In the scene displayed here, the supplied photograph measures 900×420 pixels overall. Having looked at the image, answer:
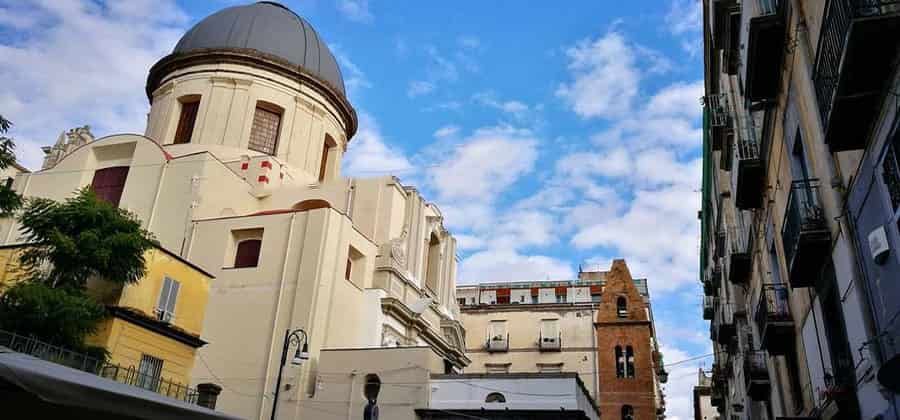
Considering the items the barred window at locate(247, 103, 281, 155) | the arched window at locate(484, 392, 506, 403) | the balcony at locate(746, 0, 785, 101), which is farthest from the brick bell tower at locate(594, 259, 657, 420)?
the balcony at locate(746, 0, 785, 101)

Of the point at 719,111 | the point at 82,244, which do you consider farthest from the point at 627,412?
the point at 82,244

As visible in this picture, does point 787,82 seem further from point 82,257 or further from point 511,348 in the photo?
point 511,348

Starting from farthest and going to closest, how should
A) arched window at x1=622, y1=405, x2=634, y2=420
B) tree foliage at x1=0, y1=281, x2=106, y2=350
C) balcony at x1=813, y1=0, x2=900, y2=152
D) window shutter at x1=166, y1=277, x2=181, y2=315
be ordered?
arched window at x1=622, y1=405, x2=634, y2=420, window shutter at x1=166, y1=277, x2=181, y2=315, tree foliage at x1=0, y1=281, x2=106, y2=350, balcony at x1=813, y1=0, x2=900, y2=152

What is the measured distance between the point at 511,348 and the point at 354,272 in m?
21.3

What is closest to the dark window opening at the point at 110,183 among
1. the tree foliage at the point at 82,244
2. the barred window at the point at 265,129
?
the barred window at the point at 265,129

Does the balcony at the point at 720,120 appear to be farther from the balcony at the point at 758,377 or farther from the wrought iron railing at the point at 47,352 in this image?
the wrought iron railing at the point at 47,352

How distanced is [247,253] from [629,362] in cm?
2498

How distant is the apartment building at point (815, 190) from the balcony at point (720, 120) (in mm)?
52

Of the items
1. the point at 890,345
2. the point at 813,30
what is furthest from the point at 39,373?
the point at 813,30

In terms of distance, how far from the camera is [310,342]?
27141 millimetres

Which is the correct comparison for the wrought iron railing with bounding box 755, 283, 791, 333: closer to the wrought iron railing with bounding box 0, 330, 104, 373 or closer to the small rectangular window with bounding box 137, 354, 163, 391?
the wrought iron railing with bounding box 0, 330, 104, 373

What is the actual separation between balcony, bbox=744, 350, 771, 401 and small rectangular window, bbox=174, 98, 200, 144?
3017 centimetres

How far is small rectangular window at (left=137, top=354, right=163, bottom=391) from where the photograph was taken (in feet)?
61.8

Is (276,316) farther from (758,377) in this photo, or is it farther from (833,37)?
(833,37)
